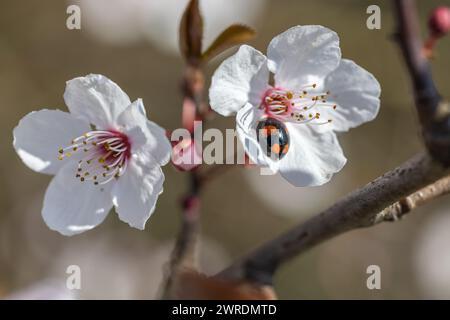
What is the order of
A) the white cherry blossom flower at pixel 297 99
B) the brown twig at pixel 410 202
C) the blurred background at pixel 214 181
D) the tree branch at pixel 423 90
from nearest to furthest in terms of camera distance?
the tree branch at pixel 423 90 < the brown twig at pixel 410 202 < the white cherry blossom flower at pixel 297 99 < the blurred background at pixel 214 181

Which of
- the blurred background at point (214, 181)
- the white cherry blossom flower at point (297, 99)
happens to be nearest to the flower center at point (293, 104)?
the white cherry blossom flower at point (297, 99)

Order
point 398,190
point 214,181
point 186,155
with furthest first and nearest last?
point 214,181
point 186,155
point 398,190

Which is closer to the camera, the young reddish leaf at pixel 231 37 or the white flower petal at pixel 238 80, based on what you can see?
the white flower petal at pixel 238 80

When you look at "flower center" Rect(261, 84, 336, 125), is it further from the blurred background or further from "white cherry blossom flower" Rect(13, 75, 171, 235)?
Answer: the blurred background

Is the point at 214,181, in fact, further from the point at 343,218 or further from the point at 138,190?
the point at 343,218

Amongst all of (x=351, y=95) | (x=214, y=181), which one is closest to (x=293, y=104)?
(x=351, y=95)

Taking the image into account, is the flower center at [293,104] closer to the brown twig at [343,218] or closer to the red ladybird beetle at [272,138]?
the red ladybird beetle at [272,138]

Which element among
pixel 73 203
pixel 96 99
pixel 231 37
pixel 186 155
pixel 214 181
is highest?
pixel 231 37
